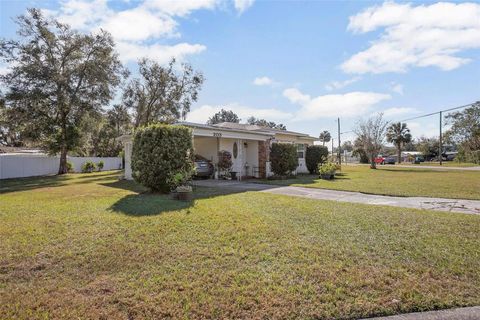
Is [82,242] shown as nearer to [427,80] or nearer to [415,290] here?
[415,290]

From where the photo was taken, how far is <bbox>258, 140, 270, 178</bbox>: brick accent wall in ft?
54.3

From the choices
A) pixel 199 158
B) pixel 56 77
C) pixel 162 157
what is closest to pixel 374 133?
pixel 199 158

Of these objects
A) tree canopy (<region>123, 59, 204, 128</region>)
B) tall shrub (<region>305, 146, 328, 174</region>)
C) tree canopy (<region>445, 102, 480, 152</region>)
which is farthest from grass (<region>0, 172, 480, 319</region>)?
tree canopy (<region>445, 102, 480, 152</region>)

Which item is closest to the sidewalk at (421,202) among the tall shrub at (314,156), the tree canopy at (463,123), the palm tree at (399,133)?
the tall shrub at (314,156)

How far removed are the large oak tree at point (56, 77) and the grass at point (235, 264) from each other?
17.9 metres

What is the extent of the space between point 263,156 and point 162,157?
28.1 ft

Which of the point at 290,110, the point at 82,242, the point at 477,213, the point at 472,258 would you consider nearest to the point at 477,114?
the point at 290,110

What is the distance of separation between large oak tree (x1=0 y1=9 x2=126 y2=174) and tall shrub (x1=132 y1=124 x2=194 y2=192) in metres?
15.8

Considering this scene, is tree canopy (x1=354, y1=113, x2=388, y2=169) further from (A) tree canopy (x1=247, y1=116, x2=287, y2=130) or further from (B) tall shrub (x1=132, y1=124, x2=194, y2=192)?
(B) tall shrub (x1=132, y1=124, x2=194, y2=192)

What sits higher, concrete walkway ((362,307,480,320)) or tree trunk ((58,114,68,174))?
tree trunk ((58,114,68,174))

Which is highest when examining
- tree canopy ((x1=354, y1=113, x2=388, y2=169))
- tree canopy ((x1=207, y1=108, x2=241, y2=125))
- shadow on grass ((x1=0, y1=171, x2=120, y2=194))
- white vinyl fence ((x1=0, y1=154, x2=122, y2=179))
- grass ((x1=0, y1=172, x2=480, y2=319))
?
tree canopy ((x1=207, y1=108, x2=241, y2=125))

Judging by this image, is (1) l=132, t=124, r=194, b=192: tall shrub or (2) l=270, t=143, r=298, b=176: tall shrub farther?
(2) l=270, t=143, r=298, b=176: tall shrub

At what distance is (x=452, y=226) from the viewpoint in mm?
5469

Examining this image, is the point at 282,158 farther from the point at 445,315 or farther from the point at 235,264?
the point at 445,315
